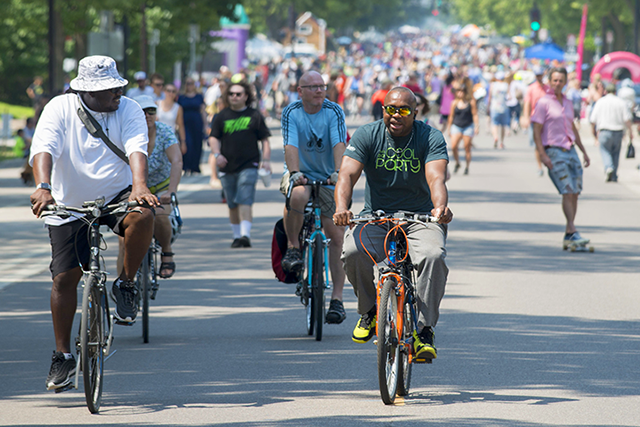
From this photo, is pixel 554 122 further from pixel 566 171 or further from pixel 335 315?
pixel 335 315

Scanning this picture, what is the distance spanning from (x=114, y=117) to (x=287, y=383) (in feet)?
5.93

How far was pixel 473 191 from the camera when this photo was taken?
1956cm

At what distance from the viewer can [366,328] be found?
6.36m

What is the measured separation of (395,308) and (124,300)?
171 cm

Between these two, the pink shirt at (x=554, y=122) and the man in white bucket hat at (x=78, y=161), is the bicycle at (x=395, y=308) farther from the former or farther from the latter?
the pink shirt at (x=554, y=122)

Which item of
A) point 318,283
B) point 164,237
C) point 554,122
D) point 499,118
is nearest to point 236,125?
point 554,122

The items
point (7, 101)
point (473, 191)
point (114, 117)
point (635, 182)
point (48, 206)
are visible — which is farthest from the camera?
point (7, 101)

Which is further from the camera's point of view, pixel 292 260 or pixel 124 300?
pixel 292 260

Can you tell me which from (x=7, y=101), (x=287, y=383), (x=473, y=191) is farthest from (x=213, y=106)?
(x=7, y=101)

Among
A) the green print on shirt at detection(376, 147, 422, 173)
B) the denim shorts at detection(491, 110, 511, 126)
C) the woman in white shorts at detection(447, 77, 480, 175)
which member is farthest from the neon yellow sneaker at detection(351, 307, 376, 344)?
the denim shorts at detection(491, 110, 511, 126)

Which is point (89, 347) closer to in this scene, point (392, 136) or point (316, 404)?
point (316, 404)

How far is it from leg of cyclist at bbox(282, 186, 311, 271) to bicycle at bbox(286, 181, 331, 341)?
0.03 m

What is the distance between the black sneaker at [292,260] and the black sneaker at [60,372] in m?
2.37

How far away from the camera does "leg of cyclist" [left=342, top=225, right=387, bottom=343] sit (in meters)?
6.24
